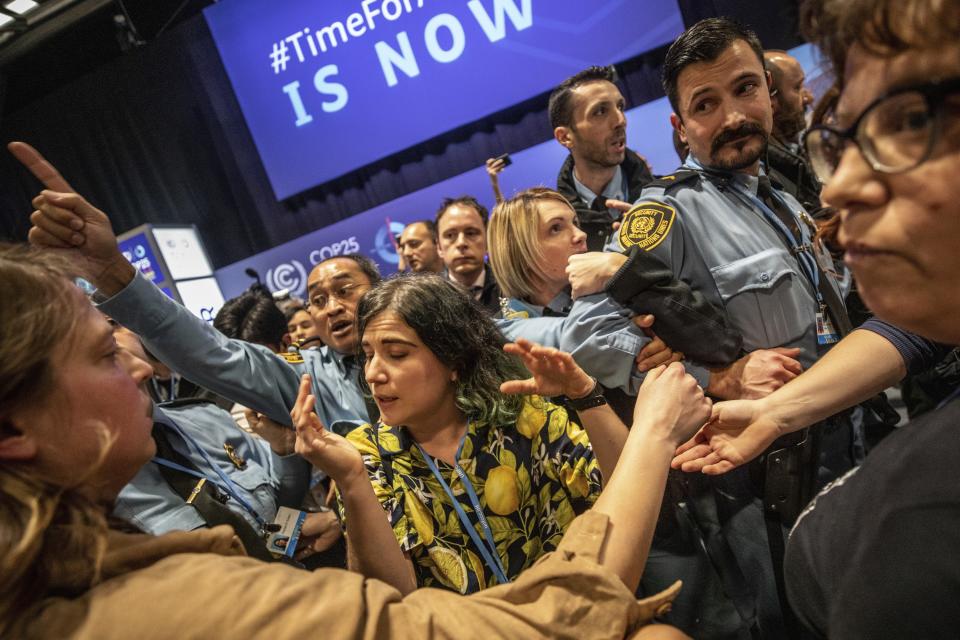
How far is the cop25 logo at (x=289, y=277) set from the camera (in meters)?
6.50

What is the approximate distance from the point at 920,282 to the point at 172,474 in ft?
5.90

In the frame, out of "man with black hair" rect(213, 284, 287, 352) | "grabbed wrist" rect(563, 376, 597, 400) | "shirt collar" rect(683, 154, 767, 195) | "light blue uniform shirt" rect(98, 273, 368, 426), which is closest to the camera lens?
"grabbed wrist" rect(563, 376, 597, 400)

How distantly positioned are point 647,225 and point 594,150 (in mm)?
1345

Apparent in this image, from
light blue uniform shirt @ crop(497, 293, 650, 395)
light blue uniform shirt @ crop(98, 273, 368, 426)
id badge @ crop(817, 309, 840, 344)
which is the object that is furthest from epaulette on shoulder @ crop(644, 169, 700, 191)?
light blue uniform shirt @ crop(98, 273, 368, 426)

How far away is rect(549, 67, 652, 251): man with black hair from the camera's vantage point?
113 inches

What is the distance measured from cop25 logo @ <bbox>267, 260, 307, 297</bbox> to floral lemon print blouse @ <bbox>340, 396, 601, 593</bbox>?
199 inches

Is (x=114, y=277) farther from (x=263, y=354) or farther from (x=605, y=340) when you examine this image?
(x=605, y=340)

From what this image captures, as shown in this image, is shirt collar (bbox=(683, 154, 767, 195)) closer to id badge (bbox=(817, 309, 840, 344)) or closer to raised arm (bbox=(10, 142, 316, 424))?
id badge (bbox=(817, 309, 840, 344))

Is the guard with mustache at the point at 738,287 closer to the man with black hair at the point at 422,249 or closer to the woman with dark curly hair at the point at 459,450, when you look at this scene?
the woman with dark curly hair at the point at 459,450

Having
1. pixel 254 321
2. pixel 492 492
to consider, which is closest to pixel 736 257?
pixel 492 492

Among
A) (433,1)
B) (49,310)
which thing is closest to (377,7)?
(433,1)

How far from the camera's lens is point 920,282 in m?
0.67

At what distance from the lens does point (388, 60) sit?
6086mm

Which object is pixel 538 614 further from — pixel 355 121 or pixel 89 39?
pixel 89 39
